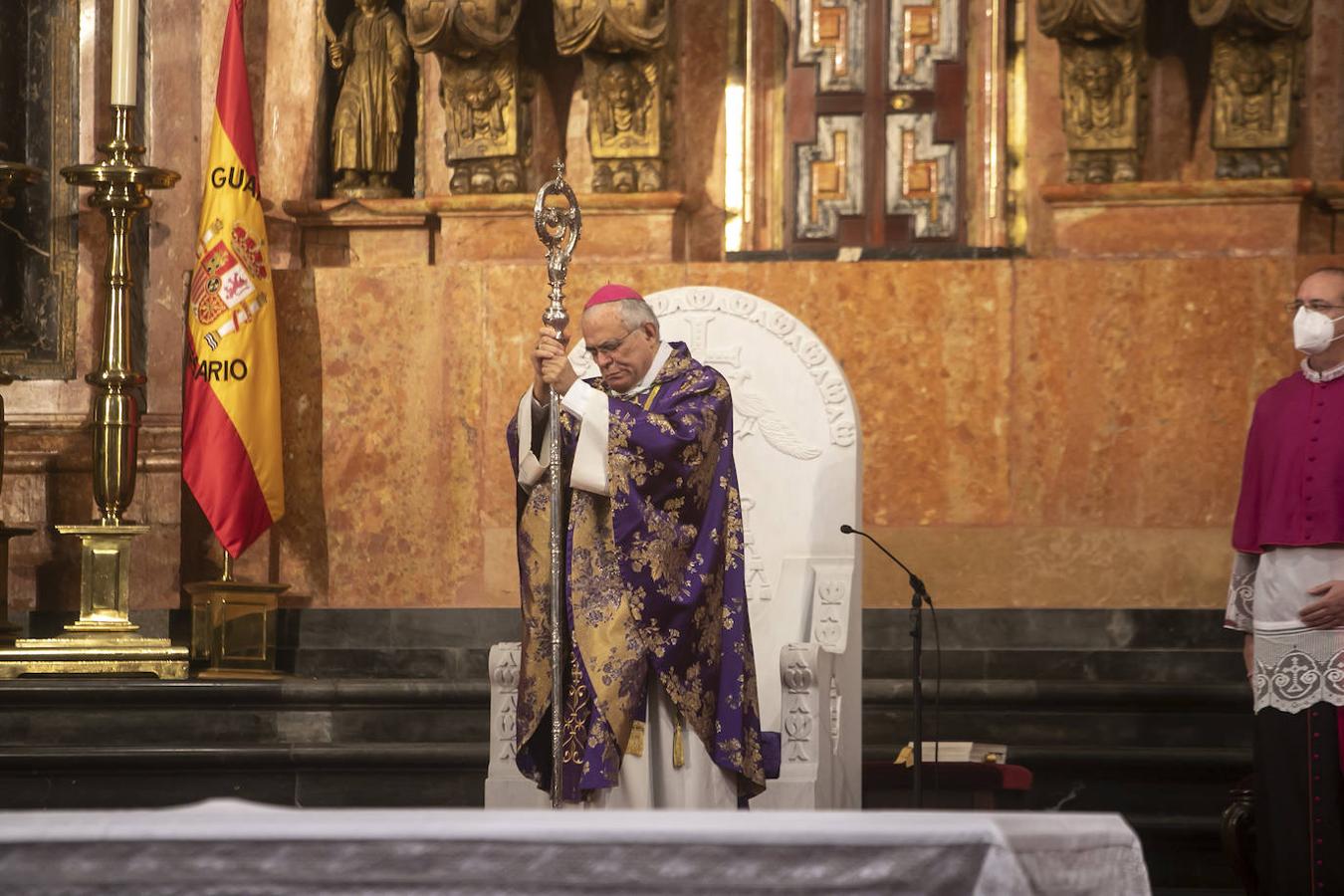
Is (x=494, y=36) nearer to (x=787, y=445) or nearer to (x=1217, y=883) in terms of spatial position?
(x=787, y=445)

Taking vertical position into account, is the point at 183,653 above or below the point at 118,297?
below

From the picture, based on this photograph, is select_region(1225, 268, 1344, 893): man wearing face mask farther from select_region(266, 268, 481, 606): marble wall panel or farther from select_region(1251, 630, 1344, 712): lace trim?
select_region(266, 268, 481, 606): marble wall panel

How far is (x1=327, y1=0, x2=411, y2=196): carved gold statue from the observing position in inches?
326

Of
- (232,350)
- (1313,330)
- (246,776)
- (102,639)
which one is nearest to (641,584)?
(1313,330)

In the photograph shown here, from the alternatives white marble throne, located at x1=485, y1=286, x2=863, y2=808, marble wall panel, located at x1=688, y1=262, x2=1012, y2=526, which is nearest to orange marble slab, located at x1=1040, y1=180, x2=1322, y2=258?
marble wall panel, located at x1=688, y1=262, x2=1012, y2=526

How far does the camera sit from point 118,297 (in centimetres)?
767

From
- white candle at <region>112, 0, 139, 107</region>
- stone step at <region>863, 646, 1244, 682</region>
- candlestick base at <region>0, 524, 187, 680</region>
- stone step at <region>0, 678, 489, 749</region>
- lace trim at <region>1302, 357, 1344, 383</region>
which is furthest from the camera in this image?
white candle at <region>112, 0, 139, 107</region>

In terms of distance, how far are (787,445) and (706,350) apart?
0.40 meters

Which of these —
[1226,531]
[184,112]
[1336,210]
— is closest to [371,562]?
[184,112]

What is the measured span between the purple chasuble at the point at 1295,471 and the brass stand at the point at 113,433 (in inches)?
151

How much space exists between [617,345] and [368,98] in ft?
11.3

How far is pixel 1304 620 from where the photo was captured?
5.17 m

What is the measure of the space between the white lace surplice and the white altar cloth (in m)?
3.33

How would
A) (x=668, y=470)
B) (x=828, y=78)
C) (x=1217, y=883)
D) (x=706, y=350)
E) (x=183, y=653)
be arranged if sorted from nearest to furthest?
(x=668, y=470)
(x=1217, y=883)
(x=706, y=350)
(x=183, y=653)
(x=828, y=78)
